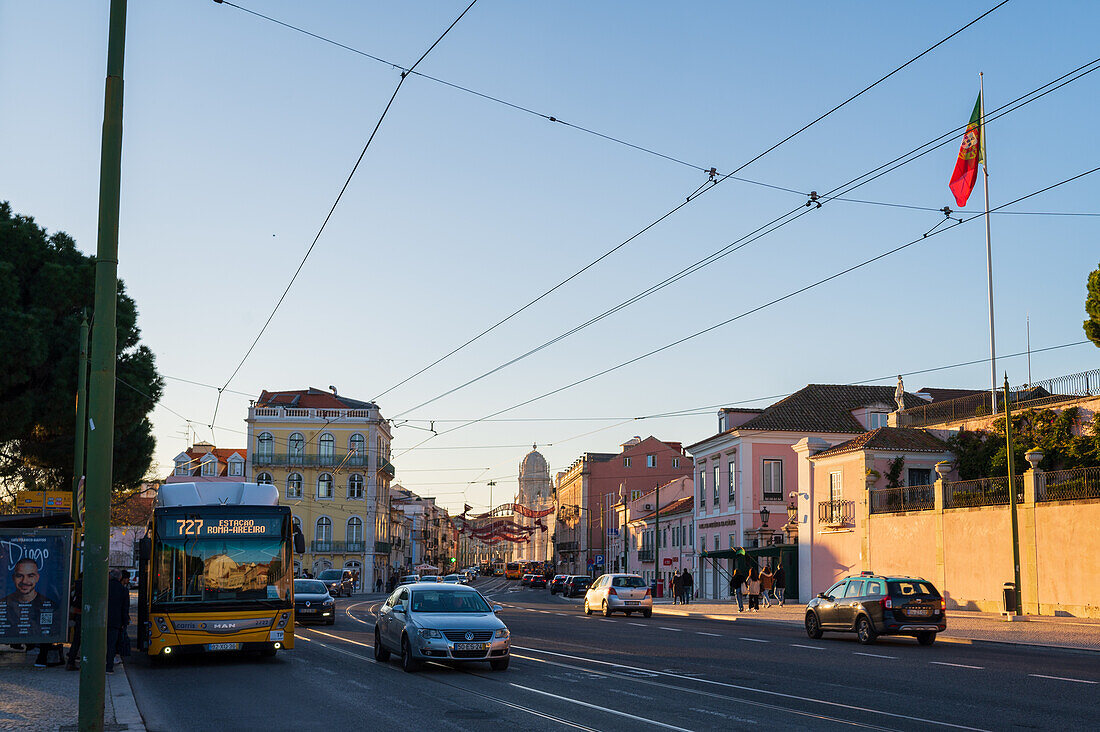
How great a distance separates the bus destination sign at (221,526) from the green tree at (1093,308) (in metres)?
26.3

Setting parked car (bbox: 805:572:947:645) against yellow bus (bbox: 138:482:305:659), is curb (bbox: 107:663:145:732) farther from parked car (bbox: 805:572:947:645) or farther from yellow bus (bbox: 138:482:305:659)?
parked car (bbox: 805:572:947:645)

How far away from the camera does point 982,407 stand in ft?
141

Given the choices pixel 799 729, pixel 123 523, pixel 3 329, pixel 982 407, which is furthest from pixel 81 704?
pixel 123 523

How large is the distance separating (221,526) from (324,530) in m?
70.0

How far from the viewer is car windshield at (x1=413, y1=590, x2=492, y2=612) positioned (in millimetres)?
18594

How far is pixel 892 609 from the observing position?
79.8ft

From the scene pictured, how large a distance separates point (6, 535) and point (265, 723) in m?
8.68

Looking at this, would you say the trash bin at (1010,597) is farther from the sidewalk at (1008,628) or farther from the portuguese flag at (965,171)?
the portuguese flag at (965,171)

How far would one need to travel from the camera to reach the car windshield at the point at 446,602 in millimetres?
18594

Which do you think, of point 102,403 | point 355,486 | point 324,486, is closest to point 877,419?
point 355,486

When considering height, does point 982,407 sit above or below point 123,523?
above

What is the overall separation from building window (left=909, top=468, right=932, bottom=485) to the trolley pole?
127ft

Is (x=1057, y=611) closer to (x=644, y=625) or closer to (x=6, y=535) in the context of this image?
(x=644, y=625)

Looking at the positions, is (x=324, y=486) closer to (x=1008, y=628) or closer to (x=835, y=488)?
(x=835, y=488)
